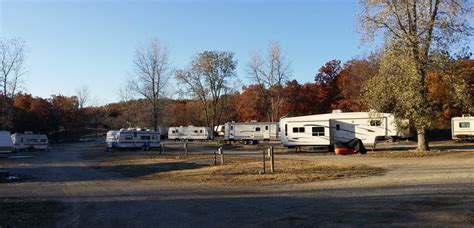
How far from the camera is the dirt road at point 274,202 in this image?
→ 9742 millimetres

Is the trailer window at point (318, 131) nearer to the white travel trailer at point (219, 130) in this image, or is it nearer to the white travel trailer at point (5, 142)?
the white travel trailer at point (5, 142)

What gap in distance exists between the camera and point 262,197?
45.1 ft

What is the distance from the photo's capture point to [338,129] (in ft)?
129

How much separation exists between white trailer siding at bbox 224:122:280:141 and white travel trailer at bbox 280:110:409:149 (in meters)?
15.8

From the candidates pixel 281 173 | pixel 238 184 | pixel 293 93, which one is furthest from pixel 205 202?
pixel 293 93

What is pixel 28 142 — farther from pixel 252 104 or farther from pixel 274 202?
pixel 274 202

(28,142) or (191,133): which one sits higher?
(191,133)

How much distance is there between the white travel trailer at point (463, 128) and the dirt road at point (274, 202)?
1428 inches

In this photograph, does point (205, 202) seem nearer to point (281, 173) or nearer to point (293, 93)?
point (281, 173)

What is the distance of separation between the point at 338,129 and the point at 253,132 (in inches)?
801

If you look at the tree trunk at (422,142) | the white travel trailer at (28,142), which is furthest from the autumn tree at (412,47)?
the white travel trailer at (28,142)

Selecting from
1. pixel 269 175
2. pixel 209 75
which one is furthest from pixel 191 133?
pixel 269 175

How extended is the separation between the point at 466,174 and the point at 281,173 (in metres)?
6.90

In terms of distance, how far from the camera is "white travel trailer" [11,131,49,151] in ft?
190
